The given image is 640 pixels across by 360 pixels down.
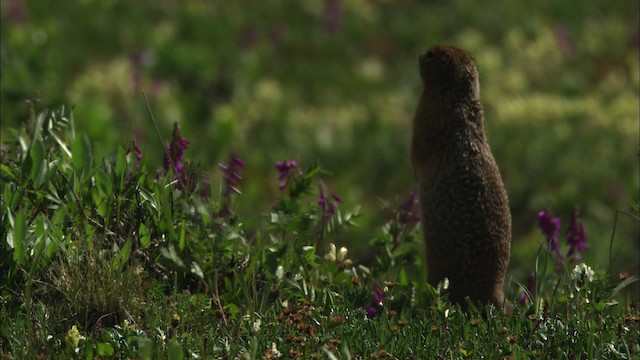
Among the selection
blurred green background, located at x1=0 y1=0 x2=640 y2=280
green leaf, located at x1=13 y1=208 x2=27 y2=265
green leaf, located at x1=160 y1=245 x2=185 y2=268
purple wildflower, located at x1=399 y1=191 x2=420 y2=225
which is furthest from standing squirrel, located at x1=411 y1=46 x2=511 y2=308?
blurred green background, located at x1=0 y1=0 x2=640 y2=280

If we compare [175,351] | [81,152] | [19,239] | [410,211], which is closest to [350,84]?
[410,211]

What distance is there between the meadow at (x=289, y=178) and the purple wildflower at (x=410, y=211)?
0.09ft

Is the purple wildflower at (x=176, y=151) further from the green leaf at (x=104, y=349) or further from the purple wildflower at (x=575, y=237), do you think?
the purple wildflower at (x=575, y=237)

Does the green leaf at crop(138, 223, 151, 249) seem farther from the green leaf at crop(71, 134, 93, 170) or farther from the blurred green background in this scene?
the blurred green background

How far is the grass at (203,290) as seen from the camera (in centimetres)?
388

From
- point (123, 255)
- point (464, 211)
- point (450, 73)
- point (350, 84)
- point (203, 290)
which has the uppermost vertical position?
point (450, 73)

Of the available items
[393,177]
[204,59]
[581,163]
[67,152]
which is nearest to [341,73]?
[204,59]

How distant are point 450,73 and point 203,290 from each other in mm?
1778

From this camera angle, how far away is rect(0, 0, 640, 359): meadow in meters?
4.07

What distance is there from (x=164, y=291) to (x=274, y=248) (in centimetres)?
53

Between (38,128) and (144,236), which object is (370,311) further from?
(38,128)

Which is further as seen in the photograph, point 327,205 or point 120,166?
point 327,205

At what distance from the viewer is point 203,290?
4535 millimetres

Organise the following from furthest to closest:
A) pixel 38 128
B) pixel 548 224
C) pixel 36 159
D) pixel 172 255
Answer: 1. pixel 548 224
2. pixel 38 128
3. pixel 36 159
4. pixel 172 255
